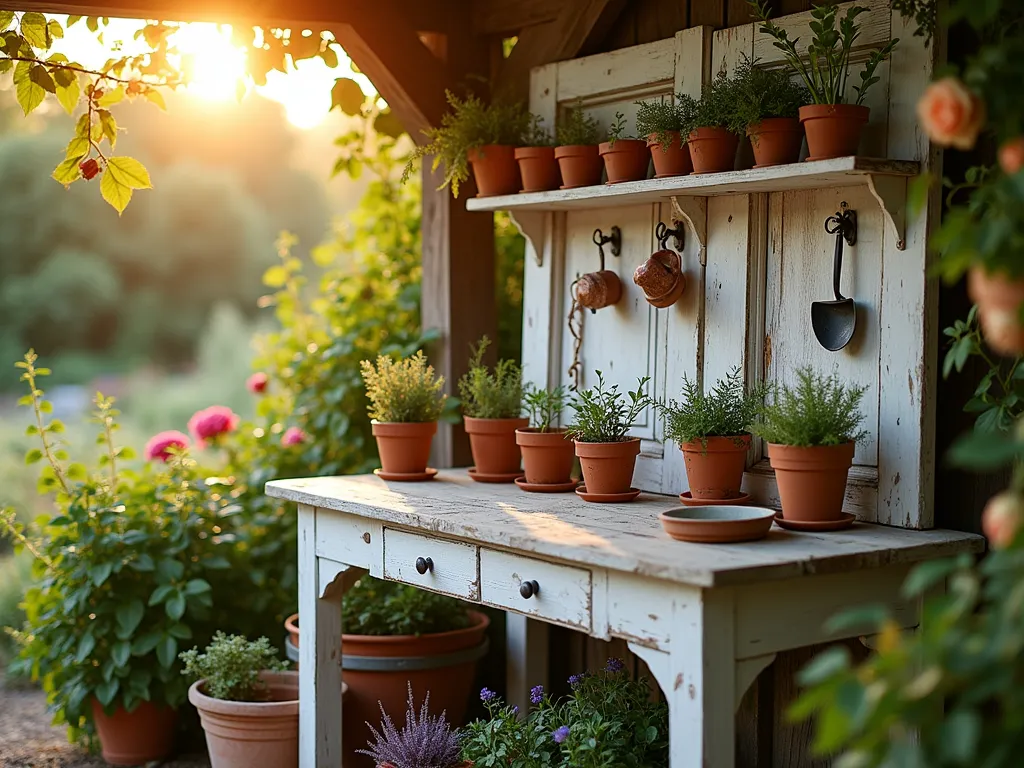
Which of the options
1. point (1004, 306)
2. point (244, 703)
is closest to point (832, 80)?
point (1004, 306)

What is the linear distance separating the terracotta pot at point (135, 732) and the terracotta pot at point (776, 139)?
2.44 meters

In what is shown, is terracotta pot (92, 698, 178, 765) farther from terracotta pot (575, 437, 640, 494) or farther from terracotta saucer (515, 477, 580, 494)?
terracotta pot (575, 437, 640, 494)

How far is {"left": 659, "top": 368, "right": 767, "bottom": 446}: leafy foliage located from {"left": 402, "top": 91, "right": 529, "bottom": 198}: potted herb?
870 mm

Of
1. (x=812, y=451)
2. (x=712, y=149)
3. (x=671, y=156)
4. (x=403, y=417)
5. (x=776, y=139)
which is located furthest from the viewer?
(x=403, y=417)

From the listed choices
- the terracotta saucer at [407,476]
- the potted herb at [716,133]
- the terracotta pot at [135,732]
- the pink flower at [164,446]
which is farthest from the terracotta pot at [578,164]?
the terracotta pot at [135,732]

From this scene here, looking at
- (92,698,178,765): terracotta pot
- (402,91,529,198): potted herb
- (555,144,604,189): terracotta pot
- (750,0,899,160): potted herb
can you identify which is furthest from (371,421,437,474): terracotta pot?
(750,0,899,160): potted herb

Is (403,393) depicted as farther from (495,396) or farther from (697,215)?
(697,215)

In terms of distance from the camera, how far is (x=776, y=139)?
102 inches

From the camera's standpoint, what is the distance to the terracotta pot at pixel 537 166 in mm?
3184

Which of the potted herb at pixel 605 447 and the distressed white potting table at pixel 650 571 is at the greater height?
the potted herb at pixel 605 447

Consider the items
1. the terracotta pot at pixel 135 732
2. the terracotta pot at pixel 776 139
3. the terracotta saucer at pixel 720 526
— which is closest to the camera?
the terracotta saucer at pixel 720 526

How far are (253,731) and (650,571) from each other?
1.61 metres

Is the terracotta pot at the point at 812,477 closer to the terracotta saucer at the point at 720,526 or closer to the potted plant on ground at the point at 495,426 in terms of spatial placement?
the terracotta saucer at the point at 720,526

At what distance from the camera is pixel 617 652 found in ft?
11.1
